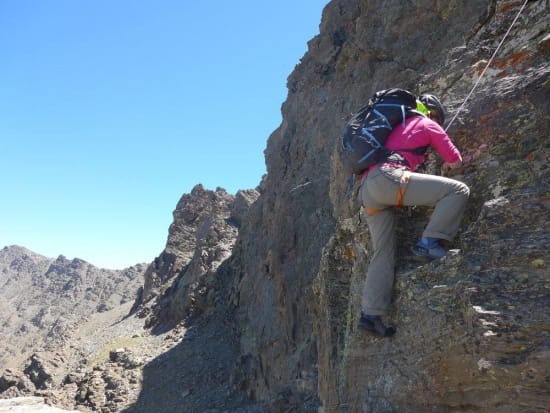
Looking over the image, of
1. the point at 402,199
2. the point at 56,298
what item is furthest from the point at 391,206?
the point at 56,298

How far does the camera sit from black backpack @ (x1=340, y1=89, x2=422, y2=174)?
18.5 feet

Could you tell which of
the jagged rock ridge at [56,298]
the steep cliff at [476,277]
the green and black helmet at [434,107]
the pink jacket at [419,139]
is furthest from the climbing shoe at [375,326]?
the jagged rock ridge at [56,298]

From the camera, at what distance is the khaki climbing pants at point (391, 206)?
5.13 m

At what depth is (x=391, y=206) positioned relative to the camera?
18.6 ft

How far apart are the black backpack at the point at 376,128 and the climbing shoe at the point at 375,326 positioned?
186 centimetres

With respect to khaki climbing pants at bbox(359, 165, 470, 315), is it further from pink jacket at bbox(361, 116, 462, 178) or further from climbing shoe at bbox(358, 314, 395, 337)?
pink jacket at bbox(361, 116, 462, 178)

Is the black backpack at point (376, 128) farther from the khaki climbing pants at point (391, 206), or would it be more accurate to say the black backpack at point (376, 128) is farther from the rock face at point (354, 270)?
the rock face at point (354, 270)

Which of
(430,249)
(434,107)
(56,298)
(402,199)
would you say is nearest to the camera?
(430,249)

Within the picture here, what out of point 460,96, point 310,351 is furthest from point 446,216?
point 310,351

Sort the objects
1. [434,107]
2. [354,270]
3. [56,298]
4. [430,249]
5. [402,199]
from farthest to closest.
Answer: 1. [56,298]
2. [354,270]
3. [434,107]
4. [402,199]
5. [430,249]

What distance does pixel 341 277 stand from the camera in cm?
728

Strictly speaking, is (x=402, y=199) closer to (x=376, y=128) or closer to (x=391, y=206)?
(x=391, y=206)

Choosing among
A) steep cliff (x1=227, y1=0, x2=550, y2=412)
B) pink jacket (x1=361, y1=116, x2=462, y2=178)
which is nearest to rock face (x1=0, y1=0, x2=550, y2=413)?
steep cliff (x1=227, y1=0, x2=550, y2=412)

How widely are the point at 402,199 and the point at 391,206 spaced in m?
0.30
